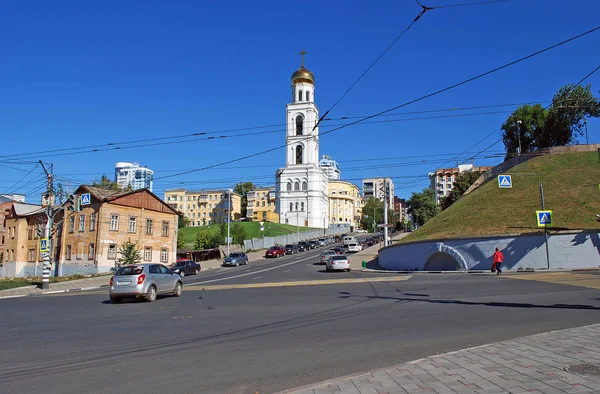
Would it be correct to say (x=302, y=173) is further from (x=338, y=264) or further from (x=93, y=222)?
(x=338, y=264)

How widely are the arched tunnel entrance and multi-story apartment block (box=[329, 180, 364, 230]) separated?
341 ft

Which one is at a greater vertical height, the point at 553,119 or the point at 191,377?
the point at 553,119

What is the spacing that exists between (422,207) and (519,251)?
57.9 metres

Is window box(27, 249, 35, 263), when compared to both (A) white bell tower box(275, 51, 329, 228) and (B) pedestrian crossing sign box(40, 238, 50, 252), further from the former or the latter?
(A) white bell tower box(275, 51, 329, 228)

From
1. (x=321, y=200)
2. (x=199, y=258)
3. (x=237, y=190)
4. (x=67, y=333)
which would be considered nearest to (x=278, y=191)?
(x=321, y=200)

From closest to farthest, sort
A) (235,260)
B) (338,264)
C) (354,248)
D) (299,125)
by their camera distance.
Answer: (338,264) < (235,260) < (354,248) < (299,125)

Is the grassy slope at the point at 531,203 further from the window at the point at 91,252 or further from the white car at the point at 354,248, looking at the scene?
the window at the point at 91,252

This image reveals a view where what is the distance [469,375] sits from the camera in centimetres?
599

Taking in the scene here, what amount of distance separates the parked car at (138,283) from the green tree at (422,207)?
7546cm

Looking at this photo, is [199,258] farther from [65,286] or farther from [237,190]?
[237,190]

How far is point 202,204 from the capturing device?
493 feet

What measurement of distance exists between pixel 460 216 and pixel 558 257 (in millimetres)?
12606

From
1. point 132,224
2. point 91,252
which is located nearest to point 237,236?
point 132,224

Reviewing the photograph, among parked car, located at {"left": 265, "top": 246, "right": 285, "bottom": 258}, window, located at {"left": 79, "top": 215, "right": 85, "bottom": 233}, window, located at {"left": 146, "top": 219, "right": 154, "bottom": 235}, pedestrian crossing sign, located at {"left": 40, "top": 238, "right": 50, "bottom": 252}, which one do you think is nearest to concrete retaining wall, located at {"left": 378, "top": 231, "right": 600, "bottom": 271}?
pedestrian crossing sign, located at {"left": 40, "top": 238, "right": 50, "bottom": 252}
